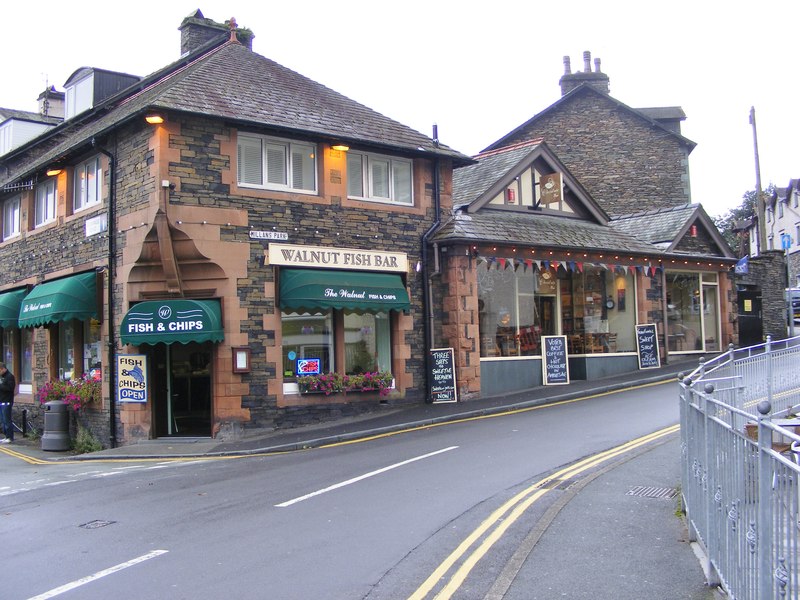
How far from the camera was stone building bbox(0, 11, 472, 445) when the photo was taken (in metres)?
16.2

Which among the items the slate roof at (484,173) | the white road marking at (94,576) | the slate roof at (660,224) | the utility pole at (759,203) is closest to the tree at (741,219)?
the utility pole at (759,203)

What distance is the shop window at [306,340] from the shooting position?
17.2 meters

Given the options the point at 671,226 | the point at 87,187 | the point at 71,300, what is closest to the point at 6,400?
the point at 71,300

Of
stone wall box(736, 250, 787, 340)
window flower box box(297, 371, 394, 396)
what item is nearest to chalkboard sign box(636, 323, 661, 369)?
stone wall box(736, 250, 787, 340)

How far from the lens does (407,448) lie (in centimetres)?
1316

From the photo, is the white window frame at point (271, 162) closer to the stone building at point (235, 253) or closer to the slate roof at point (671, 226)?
the stone building at point (235, 253)

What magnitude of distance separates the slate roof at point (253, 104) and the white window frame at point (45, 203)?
75cm

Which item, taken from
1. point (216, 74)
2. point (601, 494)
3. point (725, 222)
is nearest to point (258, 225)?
point (216, 74)

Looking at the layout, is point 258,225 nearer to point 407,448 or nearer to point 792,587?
point 407,448

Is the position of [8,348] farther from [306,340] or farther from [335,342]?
[335,342]

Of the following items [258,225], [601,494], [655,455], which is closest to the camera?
[601,494]

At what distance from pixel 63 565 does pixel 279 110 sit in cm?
1282

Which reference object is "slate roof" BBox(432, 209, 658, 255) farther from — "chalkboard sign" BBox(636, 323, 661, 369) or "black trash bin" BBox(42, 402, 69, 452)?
"black trash bin" BBox(42, 402, 69, 452)

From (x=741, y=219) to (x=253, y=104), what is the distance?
60999 mm
